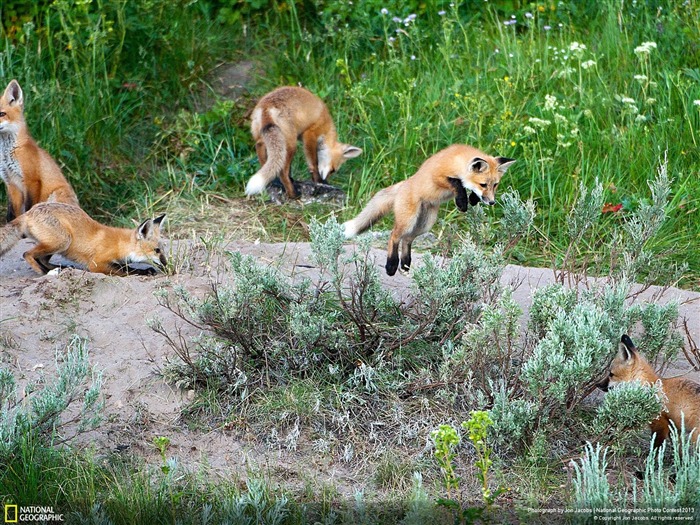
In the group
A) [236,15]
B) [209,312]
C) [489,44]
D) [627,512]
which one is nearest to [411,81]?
[489,44]

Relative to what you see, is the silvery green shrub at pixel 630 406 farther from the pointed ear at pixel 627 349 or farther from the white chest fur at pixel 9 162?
the white chest fur at pixel 9 162

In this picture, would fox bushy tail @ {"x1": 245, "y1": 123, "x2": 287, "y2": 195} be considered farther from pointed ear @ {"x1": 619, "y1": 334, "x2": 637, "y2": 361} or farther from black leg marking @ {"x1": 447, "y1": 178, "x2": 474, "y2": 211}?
pointed ear @ {"x1": 619, "y1": 334, "x2": 637, "y2": 361}

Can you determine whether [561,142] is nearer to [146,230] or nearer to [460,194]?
[460,194]

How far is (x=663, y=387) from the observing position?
5070 mm

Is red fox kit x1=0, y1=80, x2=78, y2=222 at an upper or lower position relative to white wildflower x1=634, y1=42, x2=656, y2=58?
lower

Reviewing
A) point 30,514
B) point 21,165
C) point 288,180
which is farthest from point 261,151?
point 30,514

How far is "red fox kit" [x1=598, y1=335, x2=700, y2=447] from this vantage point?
490cm

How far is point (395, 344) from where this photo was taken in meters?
5.34

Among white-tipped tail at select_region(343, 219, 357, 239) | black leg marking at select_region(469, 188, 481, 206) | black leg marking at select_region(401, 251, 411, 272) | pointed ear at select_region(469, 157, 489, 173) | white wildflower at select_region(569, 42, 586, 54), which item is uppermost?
white wildflower at select_region(569, 42, 586, 54)

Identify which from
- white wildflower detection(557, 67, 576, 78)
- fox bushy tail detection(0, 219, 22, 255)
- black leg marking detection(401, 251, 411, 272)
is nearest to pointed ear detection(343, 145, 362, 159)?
white wildflower detection(557, 67, 576, 78)

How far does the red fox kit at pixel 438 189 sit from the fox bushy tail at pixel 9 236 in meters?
2.68

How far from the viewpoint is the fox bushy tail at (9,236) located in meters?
6.77

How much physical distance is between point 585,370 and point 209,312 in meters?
2.10

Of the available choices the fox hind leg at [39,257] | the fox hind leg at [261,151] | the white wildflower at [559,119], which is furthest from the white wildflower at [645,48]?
the fox hind leg at [39,257]
